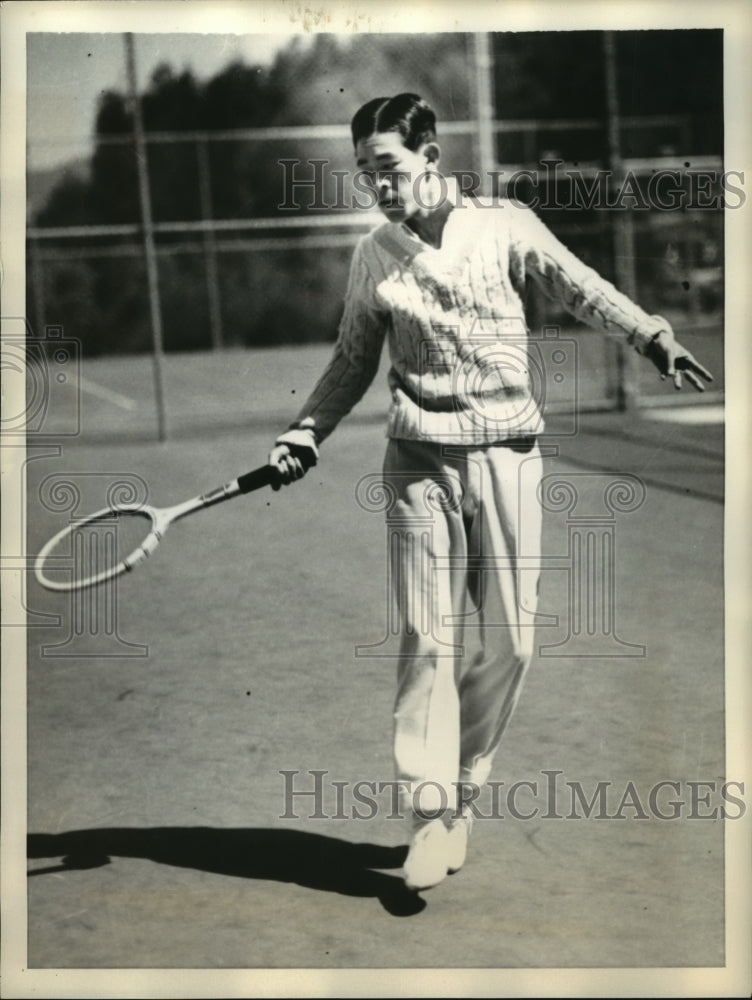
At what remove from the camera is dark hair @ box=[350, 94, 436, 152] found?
3436 mm

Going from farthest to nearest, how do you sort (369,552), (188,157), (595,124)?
(188,157), (595,124), (369,552)

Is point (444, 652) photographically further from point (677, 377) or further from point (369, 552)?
point (369, 552)

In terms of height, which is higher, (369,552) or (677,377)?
(677,377)

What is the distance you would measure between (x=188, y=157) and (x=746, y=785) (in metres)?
7.56

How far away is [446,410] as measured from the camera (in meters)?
3.44

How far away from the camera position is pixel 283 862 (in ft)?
12.3

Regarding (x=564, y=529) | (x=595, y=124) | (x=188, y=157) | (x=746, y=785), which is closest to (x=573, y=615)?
(x=564, y=529)

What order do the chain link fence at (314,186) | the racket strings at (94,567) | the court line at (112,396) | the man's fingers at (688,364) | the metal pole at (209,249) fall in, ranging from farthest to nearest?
the court line at (112,396) → the metal pole at (209,249) → the chain link fence at (314,186) → the racket strings at (94,567) → the man's fingers at (688,364)

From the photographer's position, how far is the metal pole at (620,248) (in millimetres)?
7492

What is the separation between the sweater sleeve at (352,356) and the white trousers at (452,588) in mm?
200

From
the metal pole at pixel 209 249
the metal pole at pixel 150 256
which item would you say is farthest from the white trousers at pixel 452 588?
the metal pole at pixel 209 249

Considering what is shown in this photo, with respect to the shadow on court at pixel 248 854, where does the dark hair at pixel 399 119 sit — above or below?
above

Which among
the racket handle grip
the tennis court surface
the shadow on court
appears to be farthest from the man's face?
the shadow on court

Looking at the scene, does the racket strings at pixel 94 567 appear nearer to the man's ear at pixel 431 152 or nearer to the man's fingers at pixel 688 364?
the man's ear at pixel 431 152
